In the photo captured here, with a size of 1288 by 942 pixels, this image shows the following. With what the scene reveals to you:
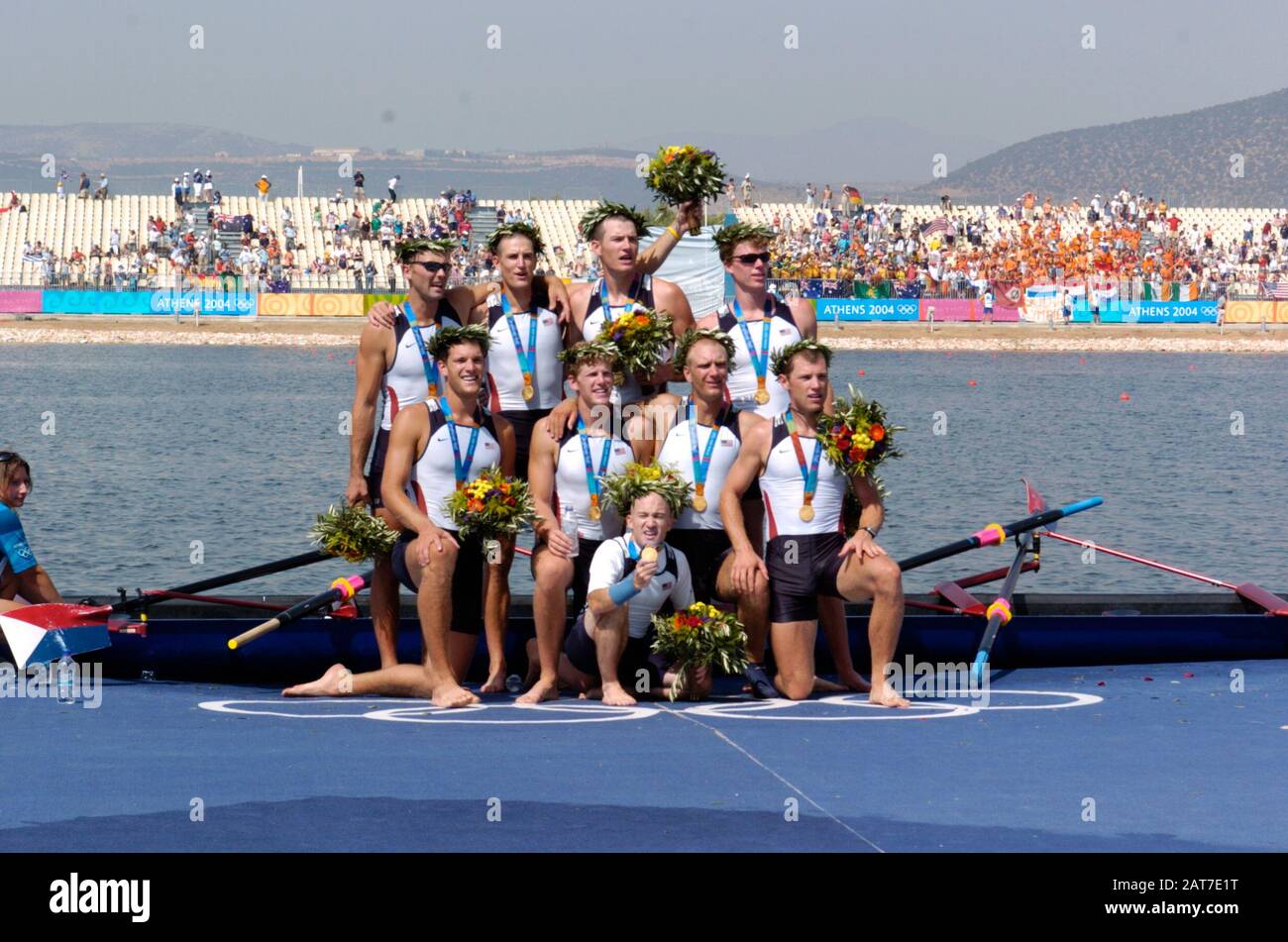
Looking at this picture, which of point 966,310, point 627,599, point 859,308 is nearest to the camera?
point 627,599

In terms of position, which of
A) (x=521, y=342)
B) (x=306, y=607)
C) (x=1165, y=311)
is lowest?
(x=306, y=607)

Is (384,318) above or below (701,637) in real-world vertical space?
above

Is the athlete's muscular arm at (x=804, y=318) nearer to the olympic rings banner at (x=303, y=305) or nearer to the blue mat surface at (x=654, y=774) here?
the blue mat surface at (x=654, y=774)

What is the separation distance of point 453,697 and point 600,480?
4.08ft

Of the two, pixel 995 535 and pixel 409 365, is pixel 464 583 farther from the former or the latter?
pixel 995 535

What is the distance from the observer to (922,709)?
8.20 meters

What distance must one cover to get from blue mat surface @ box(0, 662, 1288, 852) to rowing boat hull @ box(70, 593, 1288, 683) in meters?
0.47

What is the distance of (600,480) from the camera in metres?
8.23

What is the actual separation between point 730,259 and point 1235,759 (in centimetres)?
341

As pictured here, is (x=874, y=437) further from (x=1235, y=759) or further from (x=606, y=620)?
(x=1235, y=759)

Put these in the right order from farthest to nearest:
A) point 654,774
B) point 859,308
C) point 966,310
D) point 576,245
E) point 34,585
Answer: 1. point 576,245
2. point 966,310
3. point 859,308
4. point 34,585
5. point 654,774

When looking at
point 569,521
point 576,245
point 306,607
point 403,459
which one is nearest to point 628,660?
point 569,521

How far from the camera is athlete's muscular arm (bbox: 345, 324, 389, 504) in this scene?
343 inches
